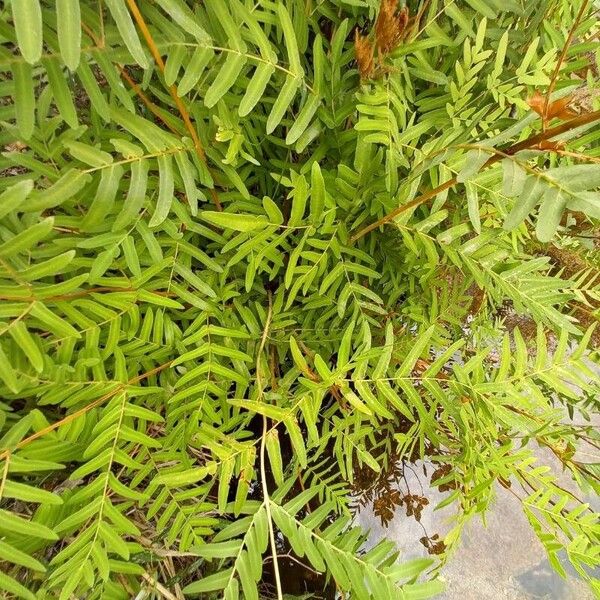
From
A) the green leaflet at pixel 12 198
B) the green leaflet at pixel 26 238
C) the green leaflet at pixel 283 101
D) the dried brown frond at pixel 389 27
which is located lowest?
the green leaflet at pixel 26 238

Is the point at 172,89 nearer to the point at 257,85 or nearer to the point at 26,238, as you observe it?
the point at 257,85

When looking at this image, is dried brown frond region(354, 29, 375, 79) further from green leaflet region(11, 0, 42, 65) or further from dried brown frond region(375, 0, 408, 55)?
green leaflet region(11, 0, 42, 65)

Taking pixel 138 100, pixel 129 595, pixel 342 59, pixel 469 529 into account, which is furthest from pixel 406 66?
pixel 469 529

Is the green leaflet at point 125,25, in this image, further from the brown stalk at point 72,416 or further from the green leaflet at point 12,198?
the brown stalk at point 72,416

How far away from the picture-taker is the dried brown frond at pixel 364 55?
55cm

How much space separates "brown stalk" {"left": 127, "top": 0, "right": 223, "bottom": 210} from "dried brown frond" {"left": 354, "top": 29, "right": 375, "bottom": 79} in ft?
0.60

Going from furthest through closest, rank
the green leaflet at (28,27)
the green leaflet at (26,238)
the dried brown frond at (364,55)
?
the dried brown frond at (364,55), the green leaflet at (26,238), the green leaflet at (28,27)

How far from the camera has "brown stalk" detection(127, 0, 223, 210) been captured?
43 centimetres

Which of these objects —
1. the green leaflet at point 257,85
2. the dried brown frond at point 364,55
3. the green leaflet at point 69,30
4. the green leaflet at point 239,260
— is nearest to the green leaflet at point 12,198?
the green leaflet at point 239,260

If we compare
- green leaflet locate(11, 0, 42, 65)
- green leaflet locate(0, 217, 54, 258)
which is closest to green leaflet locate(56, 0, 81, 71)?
green leaflet locate(11, 0, 42, 65)

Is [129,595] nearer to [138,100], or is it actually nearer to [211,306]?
[211,306]

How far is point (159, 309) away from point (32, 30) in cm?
34

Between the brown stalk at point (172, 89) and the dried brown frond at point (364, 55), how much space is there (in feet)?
0.60

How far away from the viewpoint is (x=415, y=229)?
2.05 ft
